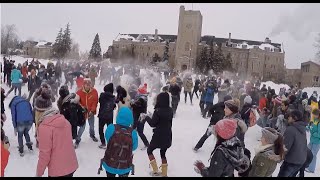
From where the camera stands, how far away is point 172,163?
8.04 meters

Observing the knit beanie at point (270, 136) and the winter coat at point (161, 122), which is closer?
the knit beanie at point (270, 136)

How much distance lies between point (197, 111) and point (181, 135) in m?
5.47

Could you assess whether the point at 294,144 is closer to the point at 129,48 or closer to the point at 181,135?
the point at 181,135

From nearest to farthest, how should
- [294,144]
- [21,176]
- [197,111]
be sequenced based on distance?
[294,144] → [21,176] → [197,111]

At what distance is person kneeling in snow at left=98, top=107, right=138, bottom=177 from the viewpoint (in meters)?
5.05

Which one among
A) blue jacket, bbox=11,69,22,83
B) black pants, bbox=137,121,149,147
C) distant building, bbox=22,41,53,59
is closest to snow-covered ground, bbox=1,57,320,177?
black pants, bbox=137,121,149,147

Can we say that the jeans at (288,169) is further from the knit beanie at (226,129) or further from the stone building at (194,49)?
the stone building at (194,49)

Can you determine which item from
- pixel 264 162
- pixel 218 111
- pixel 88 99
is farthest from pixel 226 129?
pixel 88 99

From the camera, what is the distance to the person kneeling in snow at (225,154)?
423 centimetres

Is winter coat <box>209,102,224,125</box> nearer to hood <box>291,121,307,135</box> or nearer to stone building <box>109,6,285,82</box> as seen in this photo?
hood <box>291,121,307,135</box>

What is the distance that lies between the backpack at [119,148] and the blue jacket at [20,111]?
322 cm

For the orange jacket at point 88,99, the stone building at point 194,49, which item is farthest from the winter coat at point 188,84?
the stone building at point 194,49

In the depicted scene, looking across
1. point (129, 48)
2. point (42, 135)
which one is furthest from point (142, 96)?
point (129, 48)

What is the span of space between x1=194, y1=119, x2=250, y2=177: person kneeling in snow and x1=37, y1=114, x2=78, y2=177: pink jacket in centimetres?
186
